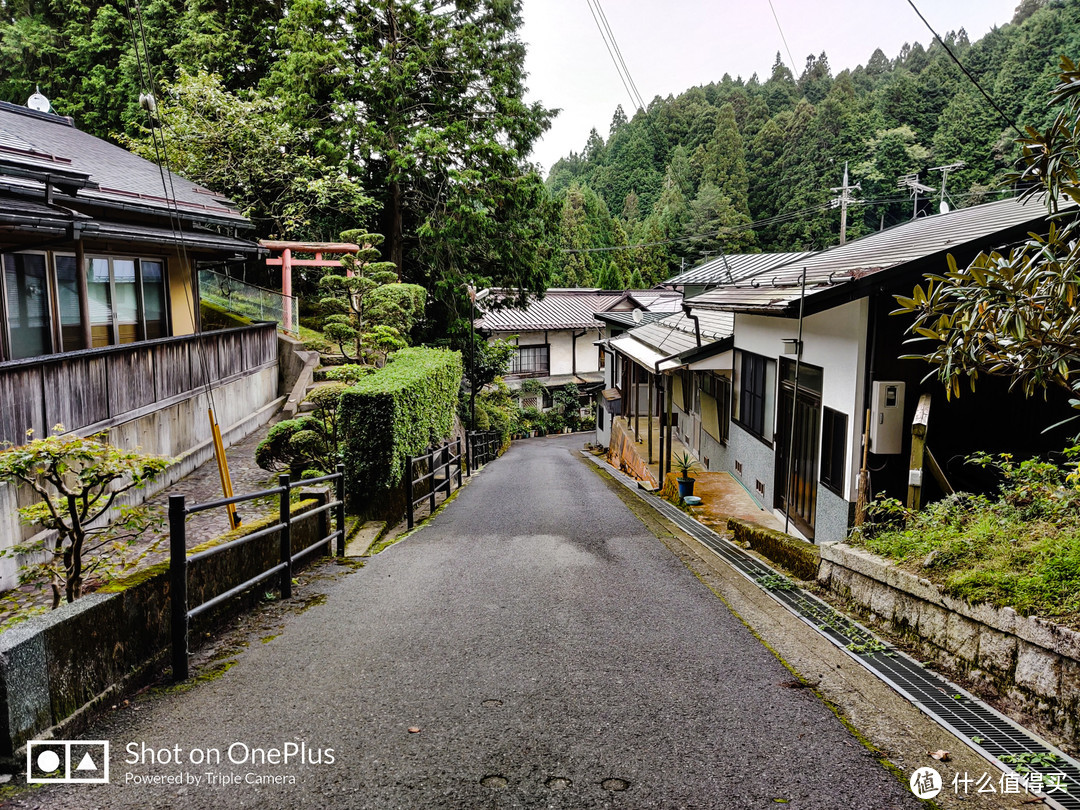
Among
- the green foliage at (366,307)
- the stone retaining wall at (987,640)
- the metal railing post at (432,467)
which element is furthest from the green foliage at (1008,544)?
the green foliage at (366,307)

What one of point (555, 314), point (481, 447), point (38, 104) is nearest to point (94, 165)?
point (38, 104)

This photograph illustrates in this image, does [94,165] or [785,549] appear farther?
[94,165]

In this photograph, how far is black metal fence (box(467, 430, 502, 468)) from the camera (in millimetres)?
22578

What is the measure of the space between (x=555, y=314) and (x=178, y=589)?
A: 119ft

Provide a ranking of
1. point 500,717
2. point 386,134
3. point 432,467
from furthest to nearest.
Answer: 1. point 386,134
2. point 432,467
3. point 500,717

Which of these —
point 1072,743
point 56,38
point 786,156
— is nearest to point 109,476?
point 1072,743

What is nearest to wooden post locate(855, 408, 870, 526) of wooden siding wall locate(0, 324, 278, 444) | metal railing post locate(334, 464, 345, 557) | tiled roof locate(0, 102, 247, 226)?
metal railing post locate(334, 464, 345, 557)

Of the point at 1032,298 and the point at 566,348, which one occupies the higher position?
the point at 1032,298

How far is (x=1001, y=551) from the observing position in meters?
4.89

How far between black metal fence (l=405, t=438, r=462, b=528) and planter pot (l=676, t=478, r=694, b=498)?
4.69m

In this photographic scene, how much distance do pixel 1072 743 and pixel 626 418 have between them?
788 inches

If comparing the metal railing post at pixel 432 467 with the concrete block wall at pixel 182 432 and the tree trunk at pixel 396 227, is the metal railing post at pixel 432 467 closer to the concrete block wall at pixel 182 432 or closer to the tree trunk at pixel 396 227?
the concrete block wall at pixel 182 432

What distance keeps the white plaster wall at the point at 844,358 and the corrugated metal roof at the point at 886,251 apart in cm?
46

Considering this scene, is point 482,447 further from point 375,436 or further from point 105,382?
point 105,382
